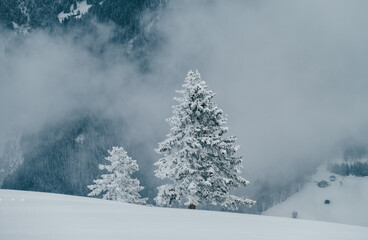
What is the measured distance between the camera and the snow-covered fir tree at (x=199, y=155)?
62.0 ft

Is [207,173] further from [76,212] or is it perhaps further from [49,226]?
[49,226]

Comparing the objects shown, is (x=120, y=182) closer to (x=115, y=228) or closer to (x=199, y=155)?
(x=199, y=155)

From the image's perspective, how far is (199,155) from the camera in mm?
19078

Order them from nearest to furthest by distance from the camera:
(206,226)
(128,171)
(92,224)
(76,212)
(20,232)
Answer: (20,232) → (92,224) → (206,226) → (76,212) → (128,171)

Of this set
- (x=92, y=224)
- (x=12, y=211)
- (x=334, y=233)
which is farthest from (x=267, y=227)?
(x=12, y=211)

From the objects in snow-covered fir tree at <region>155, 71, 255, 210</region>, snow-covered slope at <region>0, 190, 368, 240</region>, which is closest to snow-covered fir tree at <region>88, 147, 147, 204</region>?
snow-covered fir tree at <region>155, 71, 255, 210</region>

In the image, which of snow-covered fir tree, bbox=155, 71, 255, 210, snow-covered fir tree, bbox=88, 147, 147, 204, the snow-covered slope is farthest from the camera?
snow-covered fir tree, bbox=88, 147, 147, 204

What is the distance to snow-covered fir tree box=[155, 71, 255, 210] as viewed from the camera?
18906mm

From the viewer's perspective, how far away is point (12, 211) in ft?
18.7

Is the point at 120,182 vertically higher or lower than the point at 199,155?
higher

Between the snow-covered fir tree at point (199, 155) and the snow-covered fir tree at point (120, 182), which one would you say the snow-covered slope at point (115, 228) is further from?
the snow-covered fir tree at point (120, 182)

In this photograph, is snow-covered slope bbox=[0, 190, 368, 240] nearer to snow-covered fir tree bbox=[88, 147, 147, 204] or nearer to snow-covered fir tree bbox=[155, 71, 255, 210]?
snow-covered fir tree bbox=[155, 71, 255, 210]

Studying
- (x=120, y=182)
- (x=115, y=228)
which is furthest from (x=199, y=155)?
(x=120, y=182)

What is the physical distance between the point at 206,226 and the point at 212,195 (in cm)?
1408
